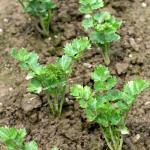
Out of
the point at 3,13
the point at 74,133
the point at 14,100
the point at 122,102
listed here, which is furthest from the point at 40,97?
the point at 3,13

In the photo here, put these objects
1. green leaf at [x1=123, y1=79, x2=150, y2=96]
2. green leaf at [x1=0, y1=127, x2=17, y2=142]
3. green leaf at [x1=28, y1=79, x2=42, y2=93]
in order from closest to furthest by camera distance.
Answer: green leaf at [x1=0, y1=127, x2=17, y2=142] < green leaf at [x1=123, y1=79, x2=150, y2=96] < green leaf at [x1=28, y1=79, x2=42, y2=93]

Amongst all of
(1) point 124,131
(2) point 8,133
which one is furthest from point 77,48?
(2) point 8,133

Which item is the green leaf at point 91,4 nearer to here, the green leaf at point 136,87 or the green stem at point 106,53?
the green stem at point 106,53

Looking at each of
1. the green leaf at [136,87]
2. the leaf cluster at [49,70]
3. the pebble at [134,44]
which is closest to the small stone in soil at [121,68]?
the pebble at [134,44]

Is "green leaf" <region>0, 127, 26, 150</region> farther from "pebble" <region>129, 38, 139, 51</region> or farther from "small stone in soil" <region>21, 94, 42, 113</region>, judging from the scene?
"pebble" <region>129, 38, 139, 51</region>

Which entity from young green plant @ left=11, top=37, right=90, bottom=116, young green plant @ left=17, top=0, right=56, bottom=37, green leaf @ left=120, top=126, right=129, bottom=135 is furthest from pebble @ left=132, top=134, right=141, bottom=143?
young green plant @ left=17, top=0, right=56, bottom=37

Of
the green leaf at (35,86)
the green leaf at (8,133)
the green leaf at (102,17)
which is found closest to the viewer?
the green leaf at (8,133)
